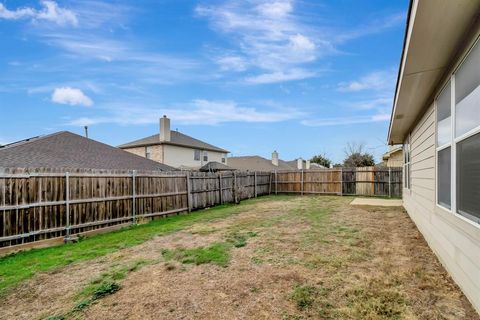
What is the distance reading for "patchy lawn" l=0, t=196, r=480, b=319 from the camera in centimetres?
264

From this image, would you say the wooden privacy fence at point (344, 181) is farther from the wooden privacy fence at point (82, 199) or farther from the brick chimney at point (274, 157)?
the brick chimney at point (274, 157)

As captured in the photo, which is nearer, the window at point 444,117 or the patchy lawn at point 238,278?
the patchy lawn at point 238,278

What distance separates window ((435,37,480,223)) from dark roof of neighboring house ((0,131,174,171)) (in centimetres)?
988

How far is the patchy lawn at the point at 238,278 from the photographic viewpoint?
104 inches

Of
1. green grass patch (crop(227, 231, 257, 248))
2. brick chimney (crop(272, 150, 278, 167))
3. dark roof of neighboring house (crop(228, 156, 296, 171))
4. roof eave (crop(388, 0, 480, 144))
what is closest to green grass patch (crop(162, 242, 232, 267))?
green grass patch (crop(227, 231, 257, 248))

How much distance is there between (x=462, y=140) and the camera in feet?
9.13

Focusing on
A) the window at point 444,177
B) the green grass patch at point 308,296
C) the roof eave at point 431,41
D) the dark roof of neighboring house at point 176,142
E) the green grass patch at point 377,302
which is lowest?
the green grass patch at point 308,296

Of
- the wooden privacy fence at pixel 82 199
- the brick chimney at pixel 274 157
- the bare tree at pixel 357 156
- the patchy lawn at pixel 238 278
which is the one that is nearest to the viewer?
the patchy lawn at pixel 238 278

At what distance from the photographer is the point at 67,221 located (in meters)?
6.16

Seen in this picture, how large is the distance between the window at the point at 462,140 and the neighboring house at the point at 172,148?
20602 millimetres

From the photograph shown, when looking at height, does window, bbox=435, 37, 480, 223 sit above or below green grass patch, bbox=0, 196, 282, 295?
above

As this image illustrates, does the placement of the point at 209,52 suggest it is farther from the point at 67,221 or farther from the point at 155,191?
the point at 67,221

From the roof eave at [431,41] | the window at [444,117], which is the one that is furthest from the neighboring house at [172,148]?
the window at [444,117]

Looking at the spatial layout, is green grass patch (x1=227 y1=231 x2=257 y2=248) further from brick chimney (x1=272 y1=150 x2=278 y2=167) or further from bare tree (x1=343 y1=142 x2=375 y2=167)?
brick chimney (x1=272 y1=150 x2=278 y2=167)
